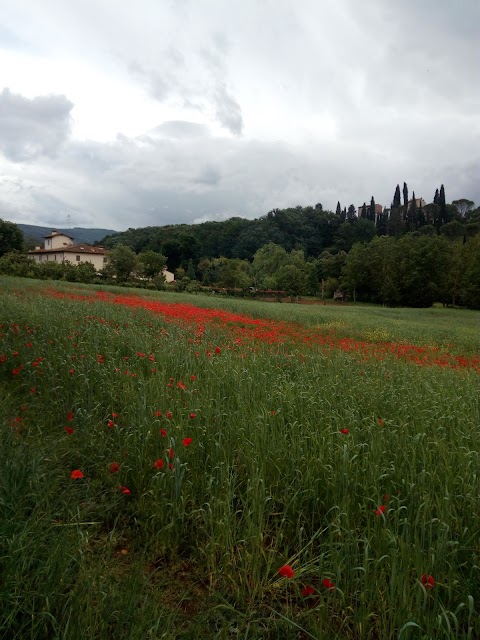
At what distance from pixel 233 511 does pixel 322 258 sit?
Result: 8896 cm

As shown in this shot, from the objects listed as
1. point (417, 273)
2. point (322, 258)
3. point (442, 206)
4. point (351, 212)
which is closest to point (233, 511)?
point (417, 273)

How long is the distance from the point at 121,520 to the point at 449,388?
16.8 ft

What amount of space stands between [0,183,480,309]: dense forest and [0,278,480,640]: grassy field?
157 feet

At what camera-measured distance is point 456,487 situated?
9.39 feet

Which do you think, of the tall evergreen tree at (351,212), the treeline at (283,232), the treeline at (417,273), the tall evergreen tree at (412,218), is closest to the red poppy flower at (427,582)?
the treeline at (417,273)

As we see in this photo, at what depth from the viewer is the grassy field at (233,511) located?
192 cm

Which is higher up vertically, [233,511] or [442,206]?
Answer: [442,206]

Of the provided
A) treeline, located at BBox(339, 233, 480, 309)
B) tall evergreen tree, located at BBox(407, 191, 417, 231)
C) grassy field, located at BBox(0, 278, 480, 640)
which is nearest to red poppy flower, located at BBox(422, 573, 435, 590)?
grassy field, located at BBox(0, 278, 480, 640)

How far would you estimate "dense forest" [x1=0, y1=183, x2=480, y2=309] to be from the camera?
50938 millimetres

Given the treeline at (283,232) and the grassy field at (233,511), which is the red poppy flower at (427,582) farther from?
the treeline at (283,232)

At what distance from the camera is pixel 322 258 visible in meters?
88.1

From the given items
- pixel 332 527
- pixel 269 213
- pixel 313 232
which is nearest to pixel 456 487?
pixel 332 527

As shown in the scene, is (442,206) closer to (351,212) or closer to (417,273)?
(351,212)

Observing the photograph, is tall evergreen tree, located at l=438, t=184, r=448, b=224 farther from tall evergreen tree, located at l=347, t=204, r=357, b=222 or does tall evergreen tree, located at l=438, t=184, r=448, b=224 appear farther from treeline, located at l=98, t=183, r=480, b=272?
tall evergreen tree, located at l=347, t=204, r=357, b=222
